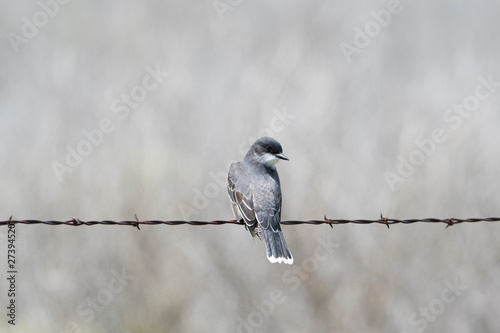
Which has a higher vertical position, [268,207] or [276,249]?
[268,207]

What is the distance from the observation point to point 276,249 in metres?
6.03

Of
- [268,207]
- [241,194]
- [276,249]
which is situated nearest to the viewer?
[276,249]

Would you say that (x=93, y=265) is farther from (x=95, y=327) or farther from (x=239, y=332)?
(x=239, y=332)

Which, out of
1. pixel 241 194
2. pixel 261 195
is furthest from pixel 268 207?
pixel 241 194

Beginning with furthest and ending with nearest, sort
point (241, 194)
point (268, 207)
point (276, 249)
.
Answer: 1. point (241, 194)
2. point (268, 207)
3. point (276, 249)

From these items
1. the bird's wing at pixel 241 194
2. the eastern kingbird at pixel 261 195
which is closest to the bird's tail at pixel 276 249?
the eastern kingbird at pixel 261 195

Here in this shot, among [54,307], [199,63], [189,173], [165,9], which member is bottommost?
[54,307]

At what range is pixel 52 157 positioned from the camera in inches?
357

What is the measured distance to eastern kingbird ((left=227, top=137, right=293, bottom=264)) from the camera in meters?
6.09

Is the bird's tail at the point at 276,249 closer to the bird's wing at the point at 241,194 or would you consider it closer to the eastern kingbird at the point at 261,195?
the eastern kingbird at the point at 261,195

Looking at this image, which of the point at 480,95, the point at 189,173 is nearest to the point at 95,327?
the point at 189,173

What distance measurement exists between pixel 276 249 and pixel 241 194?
26.7 inches

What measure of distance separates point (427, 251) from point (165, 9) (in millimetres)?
5137

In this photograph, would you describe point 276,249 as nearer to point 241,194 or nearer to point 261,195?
point 261,195
